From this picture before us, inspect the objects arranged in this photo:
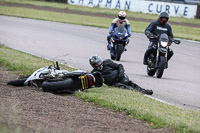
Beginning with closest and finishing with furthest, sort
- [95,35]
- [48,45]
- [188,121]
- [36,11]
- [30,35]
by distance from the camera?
[188,121], [48,45], [30,35], [95,35], [36,11]

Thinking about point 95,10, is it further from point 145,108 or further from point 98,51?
point 145,108

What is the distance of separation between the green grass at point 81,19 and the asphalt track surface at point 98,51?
2.07 metres

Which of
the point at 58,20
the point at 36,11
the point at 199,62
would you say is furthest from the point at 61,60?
the point at 36,11

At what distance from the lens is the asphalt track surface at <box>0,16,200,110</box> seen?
11297 mm

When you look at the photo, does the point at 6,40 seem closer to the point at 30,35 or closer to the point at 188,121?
the point at 30,35

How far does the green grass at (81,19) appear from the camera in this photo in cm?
2809

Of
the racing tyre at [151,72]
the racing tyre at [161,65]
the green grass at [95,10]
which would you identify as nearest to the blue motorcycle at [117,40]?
the racing tyre at [151,72]

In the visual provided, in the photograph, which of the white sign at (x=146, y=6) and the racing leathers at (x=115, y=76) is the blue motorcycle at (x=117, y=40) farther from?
the white sign at (x=146, y=6)

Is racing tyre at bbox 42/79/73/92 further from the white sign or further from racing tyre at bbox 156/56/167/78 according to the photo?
the white sign

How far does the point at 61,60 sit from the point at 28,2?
28.8 m

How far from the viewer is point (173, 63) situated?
16.8m

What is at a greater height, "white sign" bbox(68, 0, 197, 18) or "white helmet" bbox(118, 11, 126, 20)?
"white helmet" bbox(118, 11, 126, 20)

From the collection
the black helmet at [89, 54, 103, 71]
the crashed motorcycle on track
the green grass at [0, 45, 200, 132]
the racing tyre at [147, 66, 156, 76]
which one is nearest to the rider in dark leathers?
the black helmet at [89, 54, 103, 71]

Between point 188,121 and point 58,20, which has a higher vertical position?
point 188,121
